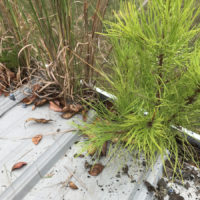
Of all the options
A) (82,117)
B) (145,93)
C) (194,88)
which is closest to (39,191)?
(82,117)

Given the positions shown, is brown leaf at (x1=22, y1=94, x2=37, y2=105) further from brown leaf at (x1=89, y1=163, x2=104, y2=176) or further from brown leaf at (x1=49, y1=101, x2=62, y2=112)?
brown leaf at (x1=89, y1=163, x2=104, y2=176)

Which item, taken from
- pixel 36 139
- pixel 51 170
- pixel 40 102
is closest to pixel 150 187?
pixel 51 170

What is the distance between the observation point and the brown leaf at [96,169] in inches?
29.2

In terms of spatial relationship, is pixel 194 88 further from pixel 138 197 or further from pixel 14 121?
pixel 14 121

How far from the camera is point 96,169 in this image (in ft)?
2.47

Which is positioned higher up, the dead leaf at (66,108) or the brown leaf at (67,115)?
the dead leaf at (66,108)

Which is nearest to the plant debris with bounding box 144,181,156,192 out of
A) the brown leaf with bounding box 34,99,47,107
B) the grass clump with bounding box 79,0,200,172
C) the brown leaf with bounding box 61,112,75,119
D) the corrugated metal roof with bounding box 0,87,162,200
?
the corrugated metal roof with bounding box 0,87,162,200

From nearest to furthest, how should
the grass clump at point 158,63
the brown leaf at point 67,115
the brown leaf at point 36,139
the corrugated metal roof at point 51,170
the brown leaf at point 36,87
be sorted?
the grass clump at point 158,63 < the corrugated metal roof at point 51,170 < the brown leaf at point 36,139 < the brown leaf at point 67,115 < the brown leaf at point 36,87

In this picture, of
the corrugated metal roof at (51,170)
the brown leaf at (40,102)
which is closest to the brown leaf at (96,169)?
the corrugated metal roof at (51,170)

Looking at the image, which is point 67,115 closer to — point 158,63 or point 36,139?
point 36,139

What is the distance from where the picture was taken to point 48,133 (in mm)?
860

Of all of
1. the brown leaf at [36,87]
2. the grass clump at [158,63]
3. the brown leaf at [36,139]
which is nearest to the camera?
the grass clump at [158,63]

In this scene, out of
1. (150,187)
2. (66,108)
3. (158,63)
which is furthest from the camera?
(66,108)

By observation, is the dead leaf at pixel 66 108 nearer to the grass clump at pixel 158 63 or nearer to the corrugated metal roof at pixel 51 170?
the corrugated metal roof at pixel 51 170
